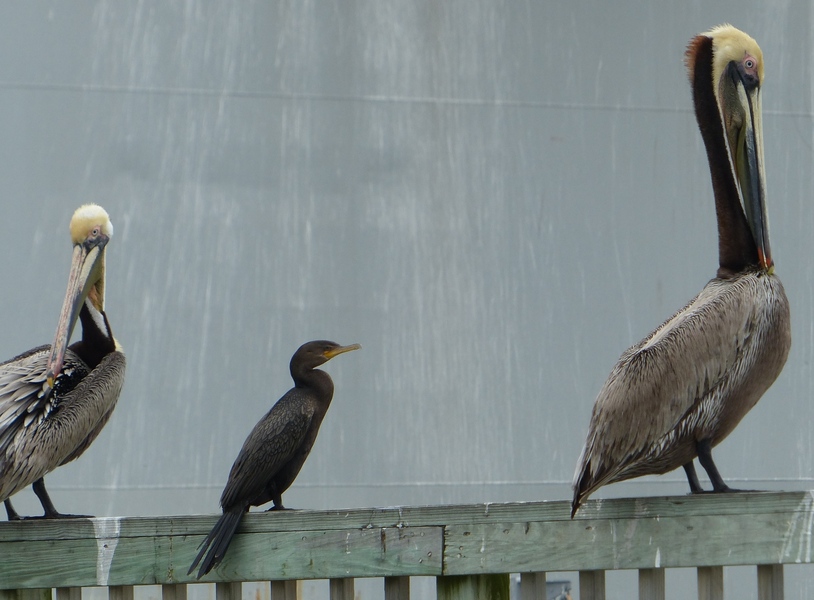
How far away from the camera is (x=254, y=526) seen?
7.59 feet

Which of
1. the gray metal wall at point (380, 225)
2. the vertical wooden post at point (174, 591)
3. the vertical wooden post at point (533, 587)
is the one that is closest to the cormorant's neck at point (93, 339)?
the gray metal wall at point (380, 225)

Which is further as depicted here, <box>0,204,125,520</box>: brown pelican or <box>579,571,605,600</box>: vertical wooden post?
<box>0,204,125,520</box>: brown pelican

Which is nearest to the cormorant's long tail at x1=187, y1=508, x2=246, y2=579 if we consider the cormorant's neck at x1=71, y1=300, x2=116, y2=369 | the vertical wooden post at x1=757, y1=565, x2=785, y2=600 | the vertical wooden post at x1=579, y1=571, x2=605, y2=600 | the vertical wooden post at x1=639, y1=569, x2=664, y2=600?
the vertical wooden post at x1=579, y1=571, x2=605, y2=600

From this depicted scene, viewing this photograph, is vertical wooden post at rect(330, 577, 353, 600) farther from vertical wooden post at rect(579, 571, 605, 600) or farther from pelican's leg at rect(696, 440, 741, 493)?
pelican's leg at rect(696, 440, 741, 493)

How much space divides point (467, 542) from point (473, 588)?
0.35ft

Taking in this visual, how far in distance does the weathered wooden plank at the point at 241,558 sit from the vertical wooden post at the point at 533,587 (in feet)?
0.61

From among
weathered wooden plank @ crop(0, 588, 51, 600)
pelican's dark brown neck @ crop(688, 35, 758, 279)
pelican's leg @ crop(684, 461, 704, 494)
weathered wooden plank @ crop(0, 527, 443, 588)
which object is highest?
pelican's dark brown neck @ crop(688, 35, 758, 279)

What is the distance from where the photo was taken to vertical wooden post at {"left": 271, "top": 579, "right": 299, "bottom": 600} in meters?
2.23

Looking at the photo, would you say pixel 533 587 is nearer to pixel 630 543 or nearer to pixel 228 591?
pixel 630 543

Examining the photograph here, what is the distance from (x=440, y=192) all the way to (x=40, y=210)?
78.2 inches

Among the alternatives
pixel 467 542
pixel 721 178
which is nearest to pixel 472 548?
pixel 467 542

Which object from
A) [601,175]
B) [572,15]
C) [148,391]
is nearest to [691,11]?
[572,15]

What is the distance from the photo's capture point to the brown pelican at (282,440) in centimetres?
271

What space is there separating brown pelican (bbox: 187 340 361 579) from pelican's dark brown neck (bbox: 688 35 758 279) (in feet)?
4.09
